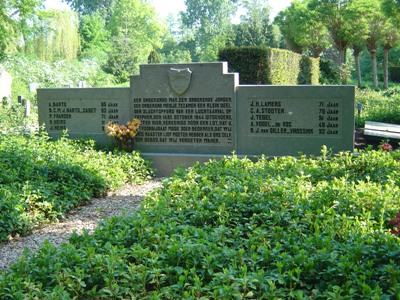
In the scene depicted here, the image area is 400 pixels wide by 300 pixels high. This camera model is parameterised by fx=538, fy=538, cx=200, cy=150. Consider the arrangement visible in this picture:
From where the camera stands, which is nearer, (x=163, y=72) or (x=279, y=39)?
(x=163, y=72)

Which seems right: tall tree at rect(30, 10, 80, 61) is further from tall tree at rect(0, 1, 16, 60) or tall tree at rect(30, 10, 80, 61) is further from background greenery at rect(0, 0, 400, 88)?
tall tree at rect(0, 1, 16, 60)

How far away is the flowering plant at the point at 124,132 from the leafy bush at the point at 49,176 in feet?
1.26

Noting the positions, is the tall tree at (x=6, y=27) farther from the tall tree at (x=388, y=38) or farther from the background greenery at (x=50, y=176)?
the tall tree at (x=388, y=38)

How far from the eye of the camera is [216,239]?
4160 millimetres

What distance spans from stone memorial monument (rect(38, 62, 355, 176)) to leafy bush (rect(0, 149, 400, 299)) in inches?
136

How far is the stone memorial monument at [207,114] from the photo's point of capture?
9172 millimetres

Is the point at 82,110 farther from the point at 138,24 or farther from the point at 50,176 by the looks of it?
the point at 138,24

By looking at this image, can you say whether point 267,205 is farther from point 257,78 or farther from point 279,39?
point 279,39

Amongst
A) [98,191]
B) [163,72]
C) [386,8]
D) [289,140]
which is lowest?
[98,191]

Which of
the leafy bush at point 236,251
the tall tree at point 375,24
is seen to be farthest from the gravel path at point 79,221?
the tall tree at point 375,24

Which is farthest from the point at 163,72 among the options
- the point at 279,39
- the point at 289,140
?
the point at 279,39

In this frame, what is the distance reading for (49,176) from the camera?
25.1ft

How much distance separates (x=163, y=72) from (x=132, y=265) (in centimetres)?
684

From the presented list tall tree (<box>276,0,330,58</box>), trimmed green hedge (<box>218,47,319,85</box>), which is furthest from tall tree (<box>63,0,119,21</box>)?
trimmed green hedge (<box>218,47,319,85</box>)
